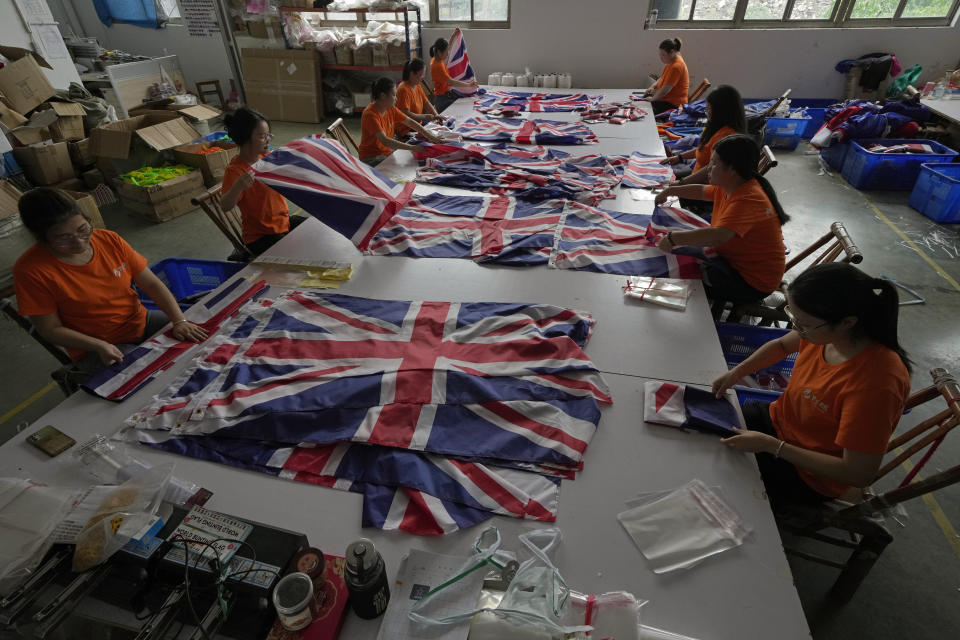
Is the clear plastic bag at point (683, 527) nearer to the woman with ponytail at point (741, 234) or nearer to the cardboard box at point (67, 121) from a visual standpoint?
the woman with ponytail at point (741, 234)

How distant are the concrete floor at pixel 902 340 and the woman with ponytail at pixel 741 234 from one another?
0.68 meters

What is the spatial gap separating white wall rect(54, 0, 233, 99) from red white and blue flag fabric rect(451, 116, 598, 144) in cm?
554

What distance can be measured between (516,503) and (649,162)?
2.83m

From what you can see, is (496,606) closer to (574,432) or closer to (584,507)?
(584,507)

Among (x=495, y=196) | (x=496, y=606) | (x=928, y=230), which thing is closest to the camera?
(x=496, y=606)

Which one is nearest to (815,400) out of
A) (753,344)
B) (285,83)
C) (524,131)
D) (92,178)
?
(753,344)

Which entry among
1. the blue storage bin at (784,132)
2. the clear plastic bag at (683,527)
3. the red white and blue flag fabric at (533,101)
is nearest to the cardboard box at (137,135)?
the red white and blue flag fabric at (533,101)

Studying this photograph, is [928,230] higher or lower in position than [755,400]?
lower

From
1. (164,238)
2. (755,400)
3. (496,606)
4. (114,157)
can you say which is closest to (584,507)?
A: (496,606)

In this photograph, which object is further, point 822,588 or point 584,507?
point 822,588

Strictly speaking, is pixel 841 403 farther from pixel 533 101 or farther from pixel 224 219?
pixel 533 101

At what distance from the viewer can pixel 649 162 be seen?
331cm

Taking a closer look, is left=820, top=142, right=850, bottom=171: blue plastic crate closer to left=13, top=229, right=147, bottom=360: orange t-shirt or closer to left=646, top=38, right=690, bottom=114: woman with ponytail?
left=646, top=38, right=690, bottom=114: woman with ponytail

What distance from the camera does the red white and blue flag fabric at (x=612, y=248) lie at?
2.16 meters
